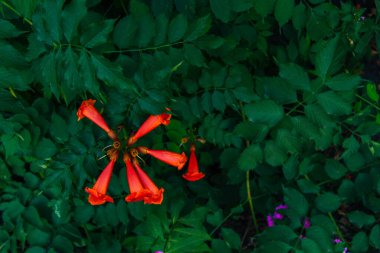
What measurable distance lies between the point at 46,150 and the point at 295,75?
1495mm

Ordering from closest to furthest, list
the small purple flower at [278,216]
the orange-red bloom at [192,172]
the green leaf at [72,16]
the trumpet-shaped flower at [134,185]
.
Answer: the green leaf at [72,16] → the trumpet-shaped flower at [134,185] → the orange-red bloom at [192,172] → the small purple flower at [278,216]

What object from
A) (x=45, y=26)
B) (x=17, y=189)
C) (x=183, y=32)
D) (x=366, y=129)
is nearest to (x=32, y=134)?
(x=17, y=189)

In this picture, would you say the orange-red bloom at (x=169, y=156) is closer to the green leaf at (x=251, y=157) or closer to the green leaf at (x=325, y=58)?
the green leaf at (x=251, y=157)

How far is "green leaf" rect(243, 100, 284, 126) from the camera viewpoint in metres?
2.08

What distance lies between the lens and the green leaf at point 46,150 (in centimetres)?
256

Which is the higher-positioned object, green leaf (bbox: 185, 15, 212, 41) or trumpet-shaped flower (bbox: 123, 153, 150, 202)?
green leaf (bbox: 185, 15, 212, 41)

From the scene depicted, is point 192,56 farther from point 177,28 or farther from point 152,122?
point 152,122

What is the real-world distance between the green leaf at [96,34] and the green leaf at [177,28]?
18.4 inches

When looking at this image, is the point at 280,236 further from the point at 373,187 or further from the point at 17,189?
the point at 17,189

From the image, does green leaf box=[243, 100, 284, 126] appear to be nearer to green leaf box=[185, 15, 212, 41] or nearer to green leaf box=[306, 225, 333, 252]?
green leaf box=[185, 15, 212, 41]

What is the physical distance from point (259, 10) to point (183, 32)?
0.47 meters

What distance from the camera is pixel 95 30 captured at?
6.23 feet

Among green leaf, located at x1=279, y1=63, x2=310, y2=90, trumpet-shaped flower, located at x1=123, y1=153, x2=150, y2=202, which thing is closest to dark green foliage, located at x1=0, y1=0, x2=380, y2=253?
green leaf, located at x1=279, y1=63, x2=310, y2=90

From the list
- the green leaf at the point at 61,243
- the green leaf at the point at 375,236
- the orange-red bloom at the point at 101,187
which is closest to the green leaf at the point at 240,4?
→ the orange-red bloom at the point at 101,187
